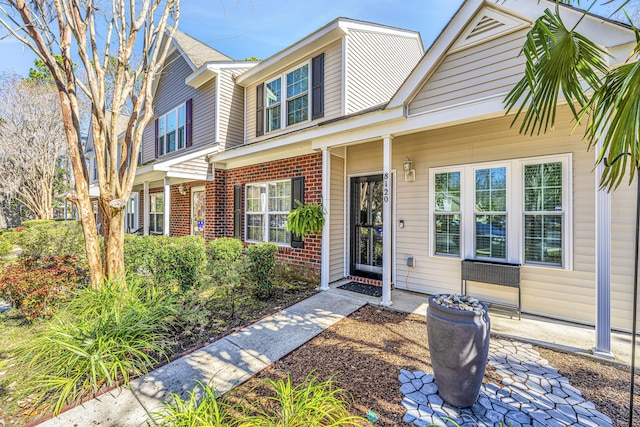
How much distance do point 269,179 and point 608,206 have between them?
6333 mm

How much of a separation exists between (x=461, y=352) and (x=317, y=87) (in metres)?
6.49

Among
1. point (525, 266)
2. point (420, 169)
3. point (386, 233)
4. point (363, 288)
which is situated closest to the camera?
point (525, 266)

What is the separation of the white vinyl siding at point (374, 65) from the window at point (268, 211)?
266cm

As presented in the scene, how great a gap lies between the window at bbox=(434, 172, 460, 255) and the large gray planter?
2932 mm

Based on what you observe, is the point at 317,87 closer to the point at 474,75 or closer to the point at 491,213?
the point at 474,75

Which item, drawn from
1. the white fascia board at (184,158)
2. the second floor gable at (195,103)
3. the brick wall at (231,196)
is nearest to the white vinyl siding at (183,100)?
the second floor gable at (195,103)

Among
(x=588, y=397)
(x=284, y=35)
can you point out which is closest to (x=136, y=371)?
(x=588, y=397)

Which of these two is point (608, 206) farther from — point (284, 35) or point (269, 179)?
point (284, 35)

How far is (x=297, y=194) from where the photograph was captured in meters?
6.59

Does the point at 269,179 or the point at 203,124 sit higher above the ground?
the point at 203,124

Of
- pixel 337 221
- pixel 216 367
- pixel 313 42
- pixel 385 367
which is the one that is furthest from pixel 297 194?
pixel 385 367

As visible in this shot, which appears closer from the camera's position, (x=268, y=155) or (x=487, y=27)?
(x=487, y=27)

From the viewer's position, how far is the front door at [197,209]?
961 centimetres

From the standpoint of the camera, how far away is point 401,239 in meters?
5.73
